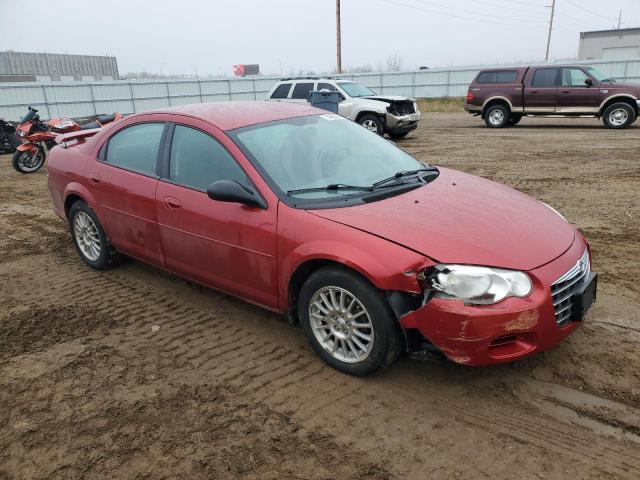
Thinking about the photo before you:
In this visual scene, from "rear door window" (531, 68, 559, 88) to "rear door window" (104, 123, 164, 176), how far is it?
1446 centimetres

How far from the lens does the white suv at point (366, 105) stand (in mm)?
14070

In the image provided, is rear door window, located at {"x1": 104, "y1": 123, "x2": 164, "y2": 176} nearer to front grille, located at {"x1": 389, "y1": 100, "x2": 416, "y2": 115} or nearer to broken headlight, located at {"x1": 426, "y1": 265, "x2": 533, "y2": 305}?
broken headlight, located at {"x1": 426, "y1": 265, "x2": 533, "y2": 305}

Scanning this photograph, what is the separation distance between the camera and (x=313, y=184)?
11.4ft

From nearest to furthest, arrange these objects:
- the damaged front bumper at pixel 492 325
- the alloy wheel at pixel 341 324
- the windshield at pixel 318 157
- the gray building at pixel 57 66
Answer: the damaged front bumper at pixel 492 325, the alloy wheel at pixel 341 324, the windshield at pixel 318 157, the gray building at pixel 57 66

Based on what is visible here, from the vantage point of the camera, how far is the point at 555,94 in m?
15.3

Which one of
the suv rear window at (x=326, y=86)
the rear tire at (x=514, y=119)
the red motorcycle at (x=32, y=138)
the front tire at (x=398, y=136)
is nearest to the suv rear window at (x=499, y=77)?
the rear tire at (x=514, y=119)

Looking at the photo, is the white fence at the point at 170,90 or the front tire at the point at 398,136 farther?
the white fence at the point at 170,90

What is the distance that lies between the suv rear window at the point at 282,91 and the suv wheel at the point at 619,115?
9525 millimetres

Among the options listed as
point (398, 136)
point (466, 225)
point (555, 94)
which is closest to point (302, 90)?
point (398, 136)

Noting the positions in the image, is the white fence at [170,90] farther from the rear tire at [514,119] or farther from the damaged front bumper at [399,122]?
the damaged front bumper at [399,122]

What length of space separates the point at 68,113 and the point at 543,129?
18904 mm

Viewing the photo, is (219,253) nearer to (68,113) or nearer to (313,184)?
(313,184)

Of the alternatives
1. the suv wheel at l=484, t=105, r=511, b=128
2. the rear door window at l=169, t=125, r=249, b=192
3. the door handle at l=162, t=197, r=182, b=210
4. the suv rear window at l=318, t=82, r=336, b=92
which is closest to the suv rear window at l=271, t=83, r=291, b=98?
the suv rear window at l=318, t=82, r=336, b=92

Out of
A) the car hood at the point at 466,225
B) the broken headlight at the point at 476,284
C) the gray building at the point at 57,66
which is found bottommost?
the broken headlight at the point at 476,284
